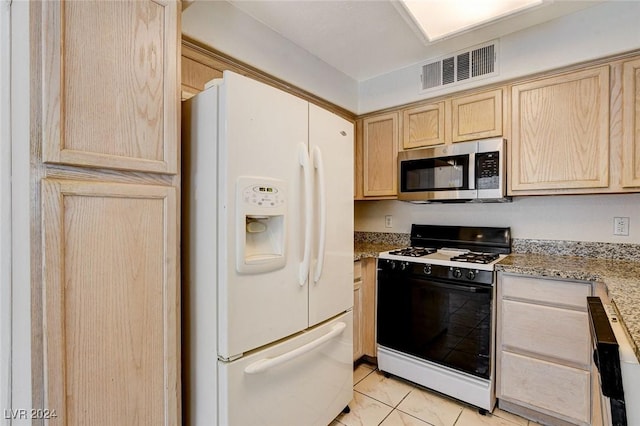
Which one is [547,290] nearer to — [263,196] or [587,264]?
[587,264]

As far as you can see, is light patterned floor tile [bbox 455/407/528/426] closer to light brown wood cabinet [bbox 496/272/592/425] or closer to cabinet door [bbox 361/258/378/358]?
light brown wood cabinet [bbox 496/272/592/425]

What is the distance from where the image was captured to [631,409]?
2.20ft

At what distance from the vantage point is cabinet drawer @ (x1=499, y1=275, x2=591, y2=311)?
1620 mm

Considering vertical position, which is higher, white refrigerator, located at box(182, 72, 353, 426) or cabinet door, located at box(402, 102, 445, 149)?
cabinet door, located at box(402, 102, 445, 149)

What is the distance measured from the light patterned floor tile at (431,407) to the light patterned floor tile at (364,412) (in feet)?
0.41

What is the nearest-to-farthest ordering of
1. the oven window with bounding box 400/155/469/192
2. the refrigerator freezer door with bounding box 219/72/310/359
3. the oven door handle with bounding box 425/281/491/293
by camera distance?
the refrigerator freezer door with bounding box 219/72/310/359 < the oven door handle with bounding box 425/281/491/293 < the oven window with bounding box 400/155/469/192

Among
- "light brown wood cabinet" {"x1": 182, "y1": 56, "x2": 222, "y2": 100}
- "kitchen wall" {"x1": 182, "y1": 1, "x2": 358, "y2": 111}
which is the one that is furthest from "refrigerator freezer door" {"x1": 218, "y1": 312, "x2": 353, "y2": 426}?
"kitchen wall" {"x1": 182, "y1": 1, "x2": 358, "y2": 111}

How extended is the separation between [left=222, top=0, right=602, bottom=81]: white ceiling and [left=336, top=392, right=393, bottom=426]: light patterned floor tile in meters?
2.24

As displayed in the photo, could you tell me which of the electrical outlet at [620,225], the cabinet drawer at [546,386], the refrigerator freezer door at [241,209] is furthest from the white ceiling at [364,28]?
the cabinet drawer at [546,386]

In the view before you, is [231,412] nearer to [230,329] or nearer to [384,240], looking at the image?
[230,329]

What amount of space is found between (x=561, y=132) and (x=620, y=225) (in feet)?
2.34

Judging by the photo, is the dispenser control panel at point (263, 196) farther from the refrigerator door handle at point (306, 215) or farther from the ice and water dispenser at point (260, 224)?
the refrigerator door handle at point (306, 215)

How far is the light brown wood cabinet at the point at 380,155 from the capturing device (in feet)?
8.66

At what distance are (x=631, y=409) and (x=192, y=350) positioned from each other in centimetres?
137
